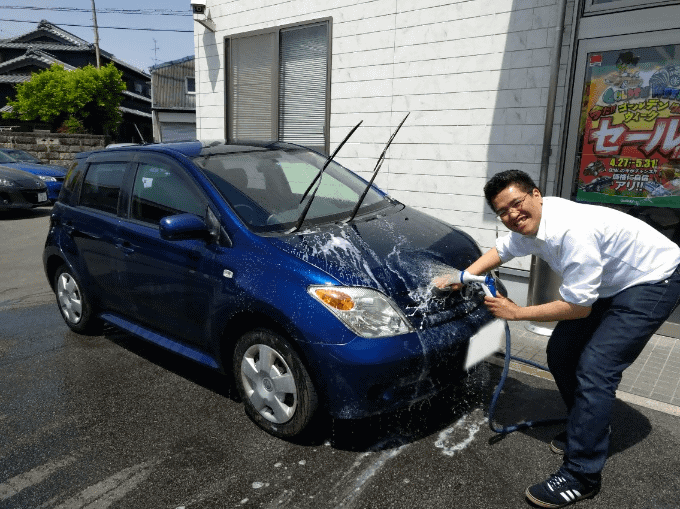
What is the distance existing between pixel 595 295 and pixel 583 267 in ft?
0.47

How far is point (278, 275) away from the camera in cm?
307

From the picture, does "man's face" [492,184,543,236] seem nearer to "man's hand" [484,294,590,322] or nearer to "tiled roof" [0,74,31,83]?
"man's hand" [484,294,590,322]

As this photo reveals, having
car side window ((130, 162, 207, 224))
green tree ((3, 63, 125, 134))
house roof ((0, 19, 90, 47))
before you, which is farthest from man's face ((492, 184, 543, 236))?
house roof ((0, 19, 90, 47))

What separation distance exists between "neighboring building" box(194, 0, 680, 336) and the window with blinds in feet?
0.07

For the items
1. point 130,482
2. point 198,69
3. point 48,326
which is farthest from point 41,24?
point 130,482

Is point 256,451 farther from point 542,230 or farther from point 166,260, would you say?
point 542,230

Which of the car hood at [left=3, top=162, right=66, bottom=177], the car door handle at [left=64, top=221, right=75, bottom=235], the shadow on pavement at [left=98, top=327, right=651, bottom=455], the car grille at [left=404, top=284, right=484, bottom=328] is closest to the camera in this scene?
the car grille at [left=404, top=284, right=484, bottom=328]

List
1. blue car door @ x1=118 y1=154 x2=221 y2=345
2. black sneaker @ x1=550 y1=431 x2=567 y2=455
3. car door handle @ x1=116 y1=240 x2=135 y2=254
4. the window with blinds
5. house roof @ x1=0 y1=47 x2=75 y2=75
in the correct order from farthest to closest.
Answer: house roof @ x1=0 y1=47 x2=75 y2=75
the window with blinds
car door handle @ x1=116 y1=240 x2=135 y2=254
blue car door @ x1=118 y1=154 x2=221 y2=345
black sneaker @ x1=550 y1=431 x2=567 y2=455

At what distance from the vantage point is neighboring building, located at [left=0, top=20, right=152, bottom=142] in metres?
40.2

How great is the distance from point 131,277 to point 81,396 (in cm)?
88

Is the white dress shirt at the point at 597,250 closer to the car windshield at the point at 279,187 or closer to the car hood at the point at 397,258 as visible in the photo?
the car hood at the point at 397,258

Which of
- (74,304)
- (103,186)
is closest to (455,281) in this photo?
(103,186)

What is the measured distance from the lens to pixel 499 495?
2.73 metres

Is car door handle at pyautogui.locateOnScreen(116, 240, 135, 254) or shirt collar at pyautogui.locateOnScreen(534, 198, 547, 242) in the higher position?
shirt collar at pyautogui.locateOnScreen(534, 198, 547, 242)
